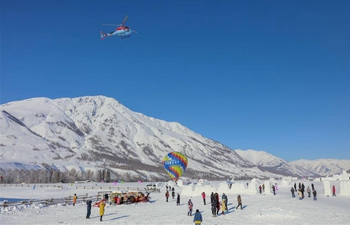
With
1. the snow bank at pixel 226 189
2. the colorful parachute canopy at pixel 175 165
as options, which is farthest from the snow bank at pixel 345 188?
the colorful parachute canopy at pixel 175 165

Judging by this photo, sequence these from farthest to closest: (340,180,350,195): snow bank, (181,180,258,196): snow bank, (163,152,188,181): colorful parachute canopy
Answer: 1. (163,152,188,181): colorful parachute canopy
2. (181,180,258,196): snow bank
3. (340,180,350,195): snow bank

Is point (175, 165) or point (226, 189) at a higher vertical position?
point (175, 165)

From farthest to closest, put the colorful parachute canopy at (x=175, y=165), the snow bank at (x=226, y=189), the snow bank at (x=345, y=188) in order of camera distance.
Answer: the colorful parachute canopy at (x=175, y=165), the snow bank at (x=226, y=189), the snow bank at (x=345, y=188)

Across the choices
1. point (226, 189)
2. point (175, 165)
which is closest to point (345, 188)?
point (226, 189)

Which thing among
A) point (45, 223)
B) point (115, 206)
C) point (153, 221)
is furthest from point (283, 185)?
point (45, 223)

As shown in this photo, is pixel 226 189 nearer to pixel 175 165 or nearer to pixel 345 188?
pixel 345 188

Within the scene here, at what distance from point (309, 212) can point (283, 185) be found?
5173 centimetres

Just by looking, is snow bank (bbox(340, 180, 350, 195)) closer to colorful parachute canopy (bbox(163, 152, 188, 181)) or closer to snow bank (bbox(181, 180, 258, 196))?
snow bank (bbox(181, 180, 258, 196))

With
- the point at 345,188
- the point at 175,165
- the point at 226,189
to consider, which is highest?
the point at 175,165

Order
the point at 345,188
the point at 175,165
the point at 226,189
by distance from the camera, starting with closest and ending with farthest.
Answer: the point at 345,188
the point at 226,189
the point at 175,165

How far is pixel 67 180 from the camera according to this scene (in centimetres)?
17162

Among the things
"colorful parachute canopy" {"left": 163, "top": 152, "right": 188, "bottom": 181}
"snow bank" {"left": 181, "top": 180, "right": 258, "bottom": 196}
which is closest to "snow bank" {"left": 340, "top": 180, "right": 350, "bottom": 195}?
"snow bank" {"left": 181, "top": 180, "right": 258, "bottom": 196}

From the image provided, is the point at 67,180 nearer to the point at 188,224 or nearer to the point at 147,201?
the point at 147,201

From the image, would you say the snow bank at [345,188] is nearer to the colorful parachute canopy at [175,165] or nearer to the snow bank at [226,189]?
the snow bank at [226,189]
